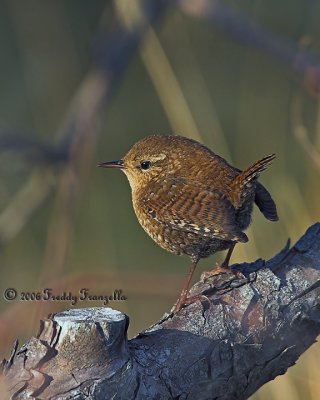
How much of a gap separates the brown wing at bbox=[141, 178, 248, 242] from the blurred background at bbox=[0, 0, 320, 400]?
0.65 feet

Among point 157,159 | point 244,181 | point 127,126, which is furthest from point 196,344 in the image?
point 127,126

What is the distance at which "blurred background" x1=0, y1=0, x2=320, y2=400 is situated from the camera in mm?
Answer: 3457

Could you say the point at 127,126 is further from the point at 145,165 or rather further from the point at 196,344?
the point at 196,344

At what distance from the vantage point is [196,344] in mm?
2131

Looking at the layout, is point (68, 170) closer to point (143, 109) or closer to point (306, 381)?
point (306, 381)

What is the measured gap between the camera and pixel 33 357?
6.22 ft

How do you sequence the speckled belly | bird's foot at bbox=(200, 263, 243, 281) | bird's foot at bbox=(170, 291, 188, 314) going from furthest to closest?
the speckled belly < bird's foot at bbox=(200, 263, 243, 281) < bird's foot at bbox=(170, 291, 188, 314)

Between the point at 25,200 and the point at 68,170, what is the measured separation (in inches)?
21.1

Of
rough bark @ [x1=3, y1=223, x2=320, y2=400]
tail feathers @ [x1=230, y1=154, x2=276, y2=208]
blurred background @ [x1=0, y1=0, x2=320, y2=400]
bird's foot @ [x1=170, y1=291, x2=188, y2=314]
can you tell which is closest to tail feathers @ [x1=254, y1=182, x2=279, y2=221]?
tail feathers @ [x1=230, y1=154, x2=276, y2=208]

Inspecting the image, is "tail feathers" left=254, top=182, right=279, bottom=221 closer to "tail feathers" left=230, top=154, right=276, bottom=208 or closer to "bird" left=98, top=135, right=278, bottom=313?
"bird" left=98, top=135, right=278, bottom=313

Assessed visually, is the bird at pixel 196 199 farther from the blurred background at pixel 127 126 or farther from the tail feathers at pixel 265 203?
the blurred background at pixel 127 126

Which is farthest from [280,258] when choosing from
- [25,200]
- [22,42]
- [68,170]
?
[22,42]

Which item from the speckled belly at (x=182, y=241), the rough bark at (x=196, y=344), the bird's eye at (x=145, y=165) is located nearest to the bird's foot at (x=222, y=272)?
the rough bark at (x=196, y=344)

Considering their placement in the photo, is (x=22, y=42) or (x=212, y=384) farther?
(x=22, y=42)
